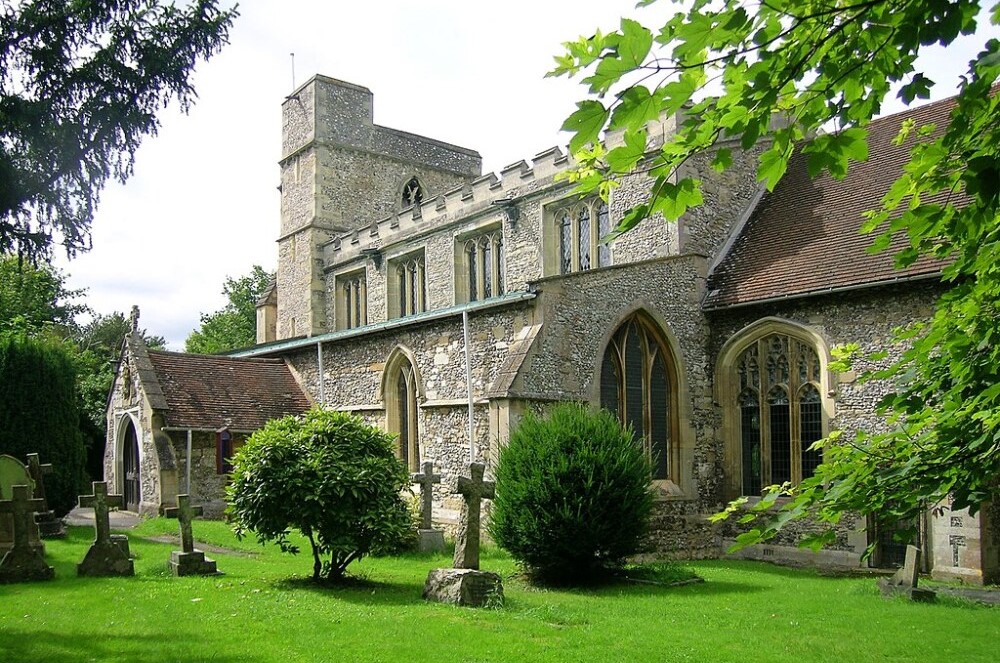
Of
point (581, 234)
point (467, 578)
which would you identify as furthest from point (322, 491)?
point (581, 234)

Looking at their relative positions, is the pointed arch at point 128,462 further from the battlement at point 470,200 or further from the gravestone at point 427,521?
A: the gravestone at point 427,521

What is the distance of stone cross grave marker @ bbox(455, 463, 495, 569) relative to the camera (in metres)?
10.7

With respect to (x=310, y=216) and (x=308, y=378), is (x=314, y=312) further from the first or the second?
(x=308, y=378)

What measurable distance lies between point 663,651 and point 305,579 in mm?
5154

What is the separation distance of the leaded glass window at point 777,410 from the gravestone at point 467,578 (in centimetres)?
669

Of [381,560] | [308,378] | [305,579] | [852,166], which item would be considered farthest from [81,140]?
[852,166]

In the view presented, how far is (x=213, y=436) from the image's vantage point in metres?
19.9

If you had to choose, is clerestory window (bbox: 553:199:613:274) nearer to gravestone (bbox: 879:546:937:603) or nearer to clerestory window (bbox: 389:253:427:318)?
clerestory window (bbox: 389:253:427:318)

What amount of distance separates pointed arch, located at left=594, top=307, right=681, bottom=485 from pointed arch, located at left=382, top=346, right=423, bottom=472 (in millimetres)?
4817

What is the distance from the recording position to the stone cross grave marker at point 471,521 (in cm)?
1066

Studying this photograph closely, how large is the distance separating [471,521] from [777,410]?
7.48 metres

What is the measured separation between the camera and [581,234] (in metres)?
19.7

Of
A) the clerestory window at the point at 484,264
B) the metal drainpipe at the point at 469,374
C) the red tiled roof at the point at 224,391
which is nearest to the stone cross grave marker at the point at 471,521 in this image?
the metal drainpipe at the point at 469,374

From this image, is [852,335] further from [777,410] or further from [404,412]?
[404,412]
